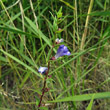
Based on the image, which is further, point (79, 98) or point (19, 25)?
point (19, 25)

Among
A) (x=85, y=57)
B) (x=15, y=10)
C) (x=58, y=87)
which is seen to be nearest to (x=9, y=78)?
(x=58, y=87)

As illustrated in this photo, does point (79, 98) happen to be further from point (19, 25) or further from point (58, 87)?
point (19, 25)

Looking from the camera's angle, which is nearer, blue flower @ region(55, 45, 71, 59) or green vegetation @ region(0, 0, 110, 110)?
blue flower @ region(55, 45, 71, 59)

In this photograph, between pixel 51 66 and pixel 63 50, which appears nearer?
pixel 63 50

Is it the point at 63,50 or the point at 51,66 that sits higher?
the point at 63,50

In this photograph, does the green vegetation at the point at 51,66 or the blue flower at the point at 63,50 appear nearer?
the blue flower at the point at 63,50

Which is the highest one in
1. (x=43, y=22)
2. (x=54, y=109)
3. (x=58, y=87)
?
(x=43, y=22)

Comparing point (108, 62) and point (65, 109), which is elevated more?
point (108, 62)

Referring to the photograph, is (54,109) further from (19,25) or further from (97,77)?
(19,25)

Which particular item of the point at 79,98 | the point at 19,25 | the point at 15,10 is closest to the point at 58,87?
the point at 79,98

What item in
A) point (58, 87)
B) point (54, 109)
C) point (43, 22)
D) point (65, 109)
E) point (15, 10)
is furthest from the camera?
point (43, 22)

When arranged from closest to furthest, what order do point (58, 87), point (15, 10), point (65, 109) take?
point (65, 109), point (58, 87), point (15, 10)
